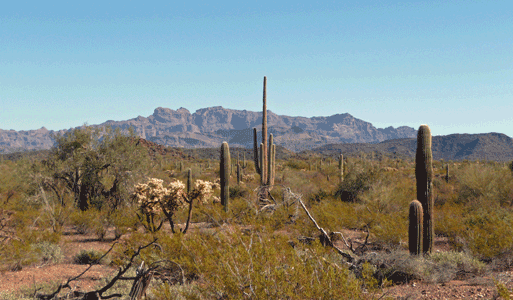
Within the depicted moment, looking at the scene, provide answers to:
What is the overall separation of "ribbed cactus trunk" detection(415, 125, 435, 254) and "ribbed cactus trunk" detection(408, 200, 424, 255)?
37 cm

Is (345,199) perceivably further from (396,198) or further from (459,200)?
(459,200)

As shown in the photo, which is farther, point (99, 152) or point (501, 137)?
point (501, 137)

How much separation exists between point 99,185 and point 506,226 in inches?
656

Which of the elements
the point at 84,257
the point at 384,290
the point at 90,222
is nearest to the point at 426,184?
the point at 384,290

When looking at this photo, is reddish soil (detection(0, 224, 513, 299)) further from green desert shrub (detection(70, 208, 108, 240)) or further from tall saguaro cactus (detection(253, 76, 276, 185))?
tall saguaro cactus (detection(253, 76, 276, 185))

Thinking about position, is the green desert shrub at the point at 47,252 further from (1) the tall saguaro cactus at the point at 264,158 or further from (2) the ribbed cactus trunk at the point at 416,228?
(1) the tall saguaro cactus at the point at 264,158

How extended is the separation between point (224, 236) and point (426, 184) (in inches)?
253

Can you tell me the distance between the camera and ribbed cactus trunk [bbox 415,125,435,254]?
30.0 ft

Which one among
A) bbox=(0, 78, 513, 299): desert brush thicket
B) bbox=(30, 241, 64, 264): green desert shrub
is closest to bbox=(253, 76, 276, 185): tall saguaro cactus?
bbox=(0, 78, 513, 299): desert brush thicket

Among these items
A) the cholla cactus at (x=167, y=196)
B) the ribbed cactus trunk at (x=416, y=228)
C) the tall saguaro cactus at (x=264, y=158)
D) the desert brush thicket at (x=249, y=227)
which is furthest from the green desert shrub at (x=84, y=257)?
the tall saguaro cactus at (x=264, y=158)

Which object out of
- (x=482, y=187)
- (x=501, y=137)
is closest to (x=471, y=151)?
(x=501, y=137)

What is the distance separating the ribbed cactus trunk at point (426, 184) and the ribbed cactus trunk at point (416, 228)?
1.21ft

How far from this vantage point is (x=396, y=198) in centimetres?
1670

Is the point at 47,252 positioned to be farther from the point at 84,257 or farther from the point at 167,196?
the point at 167,196
